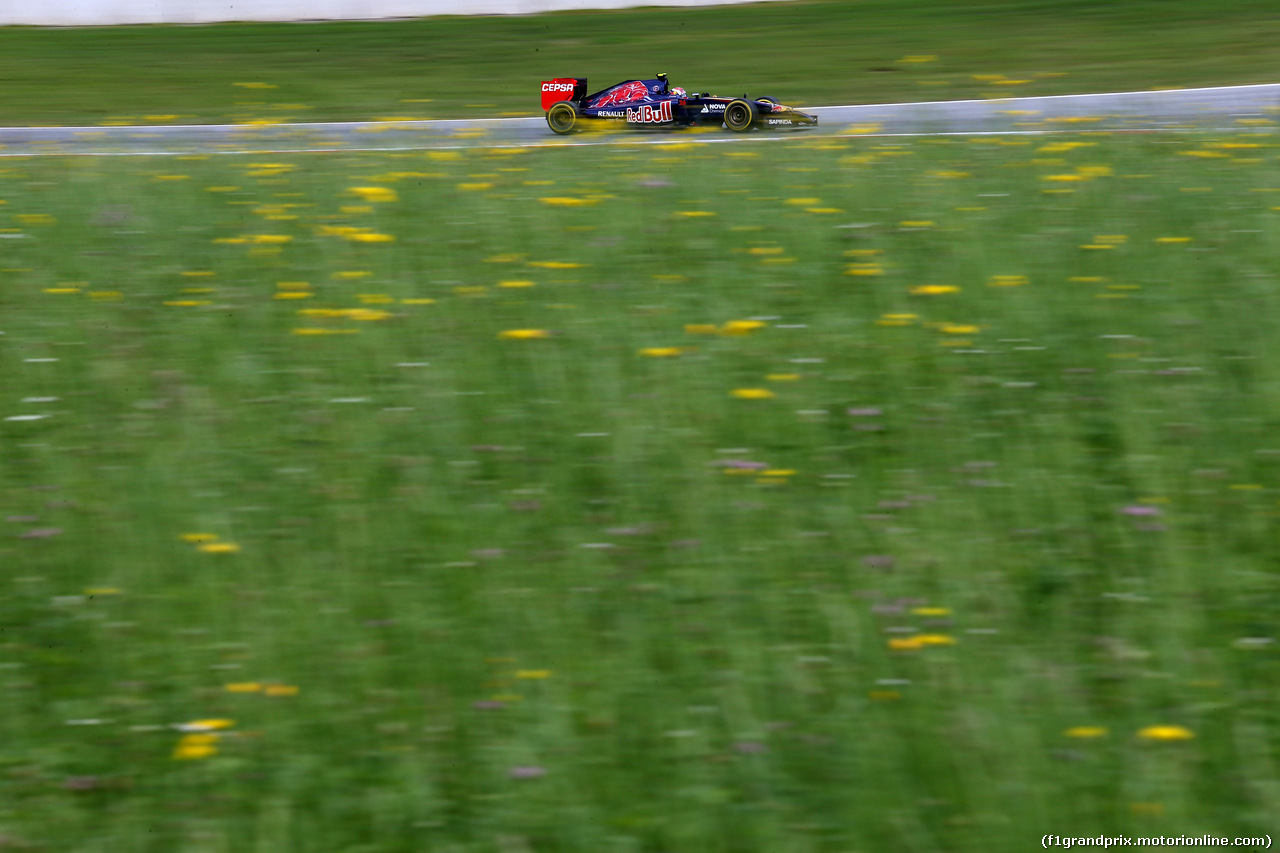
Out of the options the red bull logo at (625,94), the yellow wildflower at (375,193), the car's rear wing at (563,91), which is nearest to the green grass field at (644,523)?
the yellow wildflower at (375,193)

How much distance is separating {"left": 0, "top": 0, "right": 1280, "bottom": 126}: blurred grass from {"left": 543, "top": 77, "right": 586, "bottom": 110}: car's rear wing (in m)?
1.26

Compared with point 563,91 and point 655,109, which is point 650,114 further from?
point 563,91

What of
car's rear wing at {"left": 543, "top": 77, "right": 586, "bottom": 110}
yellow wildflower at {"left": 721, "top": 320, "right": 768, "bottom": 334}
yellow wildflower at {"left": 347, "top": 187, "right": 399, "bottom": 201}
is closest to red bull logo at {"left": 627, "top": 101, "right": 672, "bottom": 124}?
car's rear wing at {"left": 543, "top": 77, "right": 586, "bottom": 110}

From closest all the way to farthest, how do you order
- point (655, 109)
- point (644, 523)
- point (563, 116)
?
1. point (644, 523)
2. point (655, 109)
3. point (563, 116)

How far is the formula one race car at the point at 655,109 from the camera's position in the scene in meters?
13.3

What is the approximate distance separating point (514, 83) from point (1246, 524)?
622 inches

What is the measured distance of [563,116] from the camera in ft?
46.1

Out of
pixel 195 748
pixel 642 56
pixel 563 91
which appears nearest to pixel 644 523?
pixel 195 748

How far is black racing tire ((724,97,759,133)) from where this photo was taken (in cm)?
1318

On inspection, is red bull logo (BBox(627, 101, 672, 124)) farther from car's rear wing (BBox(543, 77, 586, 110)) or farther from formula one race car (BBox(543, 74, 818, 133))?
car's rear wing (BBox(543, 77, 586, 110))

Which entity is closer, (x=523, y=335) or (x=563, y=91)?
(x=523, y=335)

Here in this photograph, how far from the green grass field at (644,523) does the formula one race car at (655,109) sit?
7.88 m

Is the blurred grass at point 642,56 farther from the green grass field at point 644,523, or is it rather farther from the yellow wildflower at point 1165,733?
the yellow wildflower at point 1165,733

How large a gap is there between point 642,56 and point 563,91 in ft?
17.4
